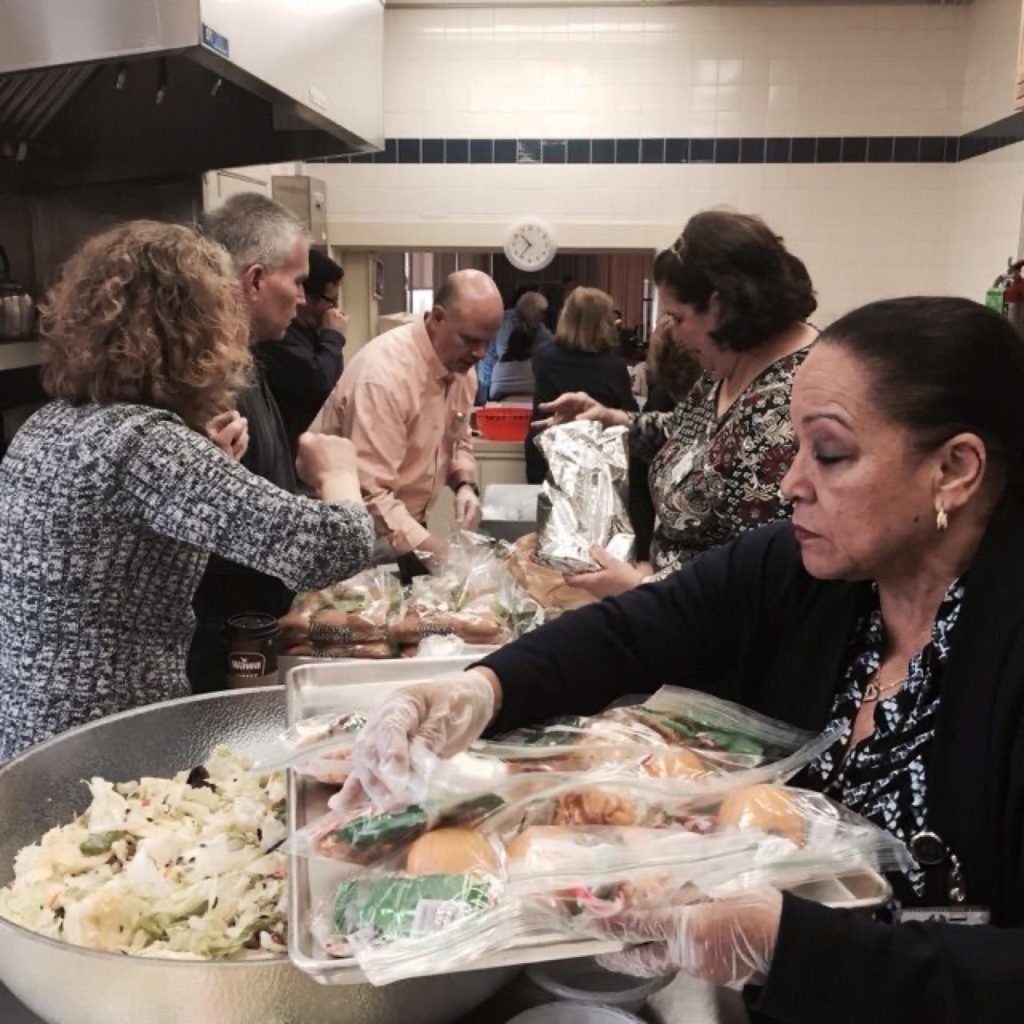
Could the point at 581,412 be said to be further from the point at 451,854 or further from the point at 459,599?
the point at 451,854

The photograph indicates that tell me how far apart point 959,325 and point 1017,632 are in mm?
329

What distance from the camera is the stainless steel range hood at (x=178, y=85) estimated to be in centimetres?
160

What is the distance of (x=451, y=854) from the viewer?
0.89 m

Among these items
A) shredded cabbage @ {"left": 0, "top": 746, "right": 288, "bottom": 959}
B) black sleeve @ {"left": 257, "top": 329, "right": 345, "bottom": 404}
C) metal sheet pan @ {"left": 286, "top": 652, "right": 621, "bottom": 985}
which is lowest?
shredded cabbage @ {"left": 0, "top": 746, "right": 288, "bottom": 959}

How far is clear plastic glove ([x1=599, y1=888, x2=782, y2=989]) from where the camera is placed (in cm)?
81

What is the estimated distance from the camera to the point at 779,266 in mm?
2219

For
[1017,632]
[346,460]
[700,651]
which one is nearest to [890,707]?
[1017,632]

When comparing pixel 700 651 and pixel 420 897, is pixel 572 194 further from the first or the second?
pixel 420 897

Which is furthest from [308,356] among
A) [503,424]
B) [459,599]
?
[503,424]

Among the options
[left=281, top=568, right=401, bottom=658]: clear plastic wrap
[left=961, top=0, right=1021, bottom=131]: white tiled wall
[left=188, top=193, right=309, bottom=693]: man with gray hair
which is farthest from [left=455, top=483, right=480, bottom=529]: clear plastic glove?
[left=961, top=0, right=1021, bottom=131]: white tiled wall

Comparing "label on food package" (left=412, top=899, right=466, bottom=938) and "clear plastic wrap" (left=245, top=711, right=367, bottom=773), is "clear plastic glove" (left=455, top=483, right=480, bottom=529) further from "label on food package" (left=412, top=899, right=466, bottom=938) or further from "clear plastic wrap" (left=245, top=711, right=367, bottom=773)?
"label on food package" (left=412, top=899, right=466, bottom=938)

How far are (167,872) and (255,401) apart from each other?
61.0 inches

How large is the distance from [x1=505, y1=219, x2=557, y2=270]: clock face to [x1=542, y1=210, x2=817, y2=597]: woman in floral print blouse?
3.12 meters

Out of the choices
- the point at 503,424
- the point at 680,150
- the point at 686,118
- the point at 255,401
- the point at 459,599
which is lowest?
the point at 503,424
